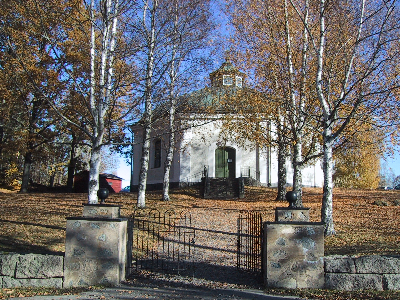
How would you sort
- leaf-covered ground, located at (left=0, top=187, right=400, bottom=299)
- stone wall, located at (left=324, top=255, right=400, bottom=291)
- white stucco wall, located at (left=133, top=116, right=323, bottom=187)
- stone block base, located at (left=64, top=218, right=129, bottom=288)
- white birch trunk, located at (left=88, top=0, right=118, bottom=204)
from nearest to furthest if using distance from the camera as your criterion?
stone wall, located at (left=324, top=255, right=400, bottom=291), stone block base, located at (left=64, top=218, right=129, bottom=288), leaf-covered ground, located at (left=0, top=187, right=400, bottom=299), white birch trunk, located at (left=88, top=0, right=118, bottom=204), white stucco wall, located at (left=133, top=116, right=323, bottom=187)

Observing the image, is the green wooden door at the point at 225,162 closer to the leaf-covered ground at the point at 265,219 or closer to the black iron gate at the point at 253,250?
the leaf-covered ground at the point at 265,219

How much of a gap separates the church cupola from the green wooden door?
7148mm

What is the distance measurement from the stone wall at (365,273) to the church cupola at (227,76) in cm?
1082

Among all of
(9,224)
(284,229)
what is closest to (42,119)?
(9,224)

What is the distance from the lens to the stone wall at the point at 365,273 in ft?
19.7

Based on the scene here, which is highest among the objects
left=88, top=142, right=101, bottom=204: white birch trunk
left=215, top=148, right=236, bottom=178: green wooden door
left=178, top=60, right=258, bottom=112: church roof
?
left=178, top=60, right=258, bottom=112: church roof

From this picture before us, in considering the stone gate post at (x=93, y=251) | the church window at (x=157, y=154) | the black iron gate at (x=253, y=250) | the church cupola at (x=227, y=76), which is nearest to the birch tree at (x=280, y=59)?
the church cupola at (x=227, y=76)

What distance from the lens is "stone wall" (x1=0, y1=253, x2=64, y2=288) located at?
20.8 ft

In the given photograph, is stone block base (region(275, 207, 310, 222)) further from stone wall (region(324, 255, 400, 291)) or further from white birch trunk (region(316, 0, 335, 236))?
white birch trunk (region(316, 0, 335, 236))

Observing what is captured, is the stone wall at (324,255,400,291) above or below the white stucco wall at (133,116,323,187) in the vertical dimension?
below

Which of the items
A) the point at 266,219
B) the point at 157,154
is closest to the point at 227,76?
the point at 266,219

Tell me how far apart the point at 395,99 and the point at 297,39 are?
15.4 ft

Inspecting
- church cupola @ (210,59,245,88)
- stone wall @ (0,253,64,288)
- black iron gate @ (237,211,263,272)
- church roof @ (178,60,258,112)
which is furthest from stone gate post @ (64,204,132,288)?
church cupola @ (210,59,245,88)

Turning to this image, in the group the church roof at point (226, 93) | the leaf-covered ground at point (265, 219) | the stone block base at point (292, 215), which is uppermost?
the church roof at point (226, 93)
